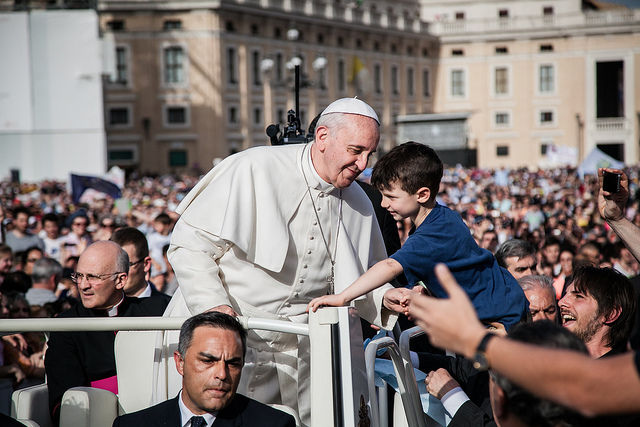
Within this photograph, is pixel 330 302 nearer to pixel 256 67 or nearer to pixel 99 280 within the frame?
pixel 99 280

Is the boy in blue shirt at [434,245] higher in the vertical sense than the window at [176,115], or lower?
lower

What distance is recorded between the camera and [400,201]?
12.2 ft

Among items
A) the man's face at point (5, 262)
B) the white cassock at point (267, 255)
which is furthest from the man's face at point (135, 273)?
the man's face at point (5, 262)

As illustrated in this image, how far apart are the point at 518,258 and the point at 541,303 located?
139 cm

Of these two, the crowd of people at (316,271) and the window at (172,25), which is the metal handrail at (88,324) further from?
the window at (172,25)

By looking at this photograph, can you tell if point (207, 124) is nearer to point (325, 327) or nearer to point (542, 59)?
point (542, 59)

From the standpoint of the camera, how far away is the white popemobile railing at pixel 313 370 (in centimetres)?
291

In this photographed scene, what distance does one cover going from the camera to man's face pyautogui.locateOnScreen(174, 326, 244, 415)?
3.09 meters

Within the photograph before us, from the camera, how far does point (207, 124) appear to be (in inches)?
1954

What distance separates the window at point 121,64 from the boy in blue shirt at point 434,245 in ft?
153

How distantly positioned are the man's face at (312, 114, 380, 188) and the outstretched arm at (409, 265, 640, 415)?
5.65 ft

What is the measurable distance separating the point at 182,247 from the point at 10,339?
8.07ft

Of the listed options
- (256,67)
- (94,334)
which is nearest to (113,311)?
(94,334)

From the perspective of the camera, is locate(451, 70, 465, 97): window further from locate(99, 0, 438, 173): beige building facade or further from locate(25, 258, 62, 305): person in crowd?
locate(25, 258, 62, 305): person in crowd
